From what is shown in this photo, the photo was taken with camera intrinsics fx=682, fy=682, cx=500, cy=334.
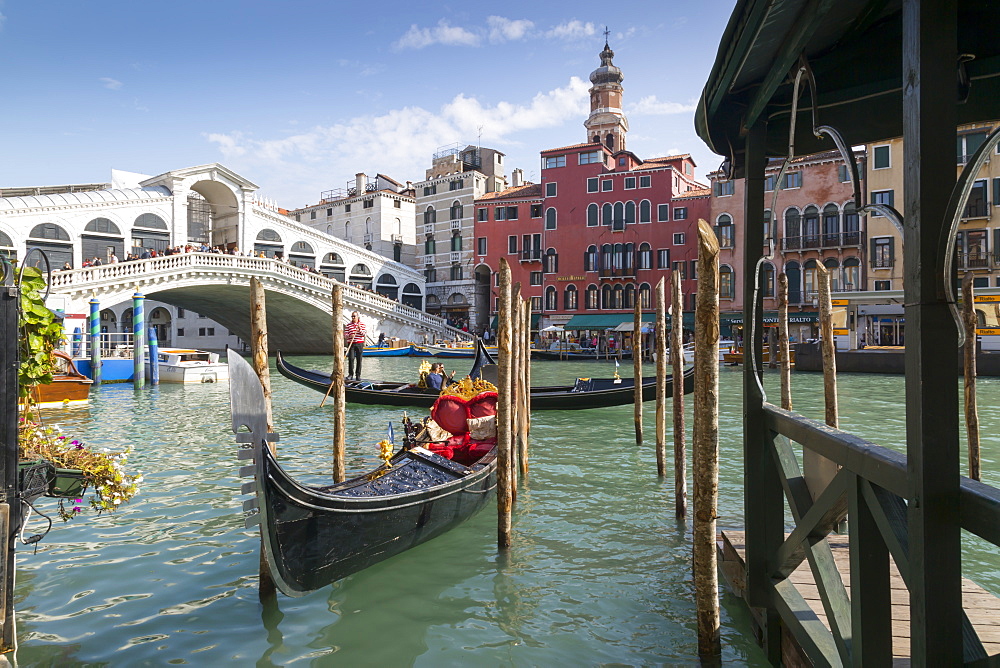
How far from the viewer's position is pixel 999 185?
56.1ft

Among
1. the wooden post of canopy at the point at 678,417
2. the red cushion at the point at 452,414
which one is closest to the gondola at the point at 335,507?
the red cushion at the point at 452,414

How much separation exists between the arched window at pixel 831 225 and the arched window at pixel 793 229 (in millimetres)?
750

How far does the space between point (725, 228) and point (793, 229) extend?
227cm

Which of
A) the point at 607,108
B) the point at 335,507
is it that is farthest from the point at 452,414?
the point at 607,108

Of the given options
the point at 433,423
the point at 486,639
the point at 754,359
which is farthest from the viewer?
the point at 433,423

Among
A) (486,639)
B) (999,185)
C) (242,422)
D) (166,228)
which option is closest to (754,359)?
(486,639)

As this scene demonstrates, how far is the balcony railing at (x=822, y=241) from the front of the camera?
21234 millimetres

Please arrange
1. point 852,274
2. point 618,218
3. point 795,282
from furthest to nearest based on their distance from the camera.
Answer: point 618,218 < point 795,282 < point 852,274

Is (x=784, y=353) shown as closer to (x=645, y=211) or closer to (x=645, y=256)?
(x=645, y=256)

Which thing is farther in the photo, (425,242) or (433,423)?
(425,242)

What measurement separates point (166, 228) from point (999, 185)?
2595cm

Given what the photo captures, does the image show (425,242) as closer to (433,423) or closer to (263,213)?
(263,213)

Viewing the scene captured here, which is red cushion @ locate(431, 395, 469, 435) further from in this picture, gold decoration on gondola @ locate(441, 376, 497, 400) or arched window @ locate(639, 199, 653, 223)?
arched window @ locate(639, 199, 653, 223)

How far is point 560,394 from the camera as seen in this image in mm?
10531
